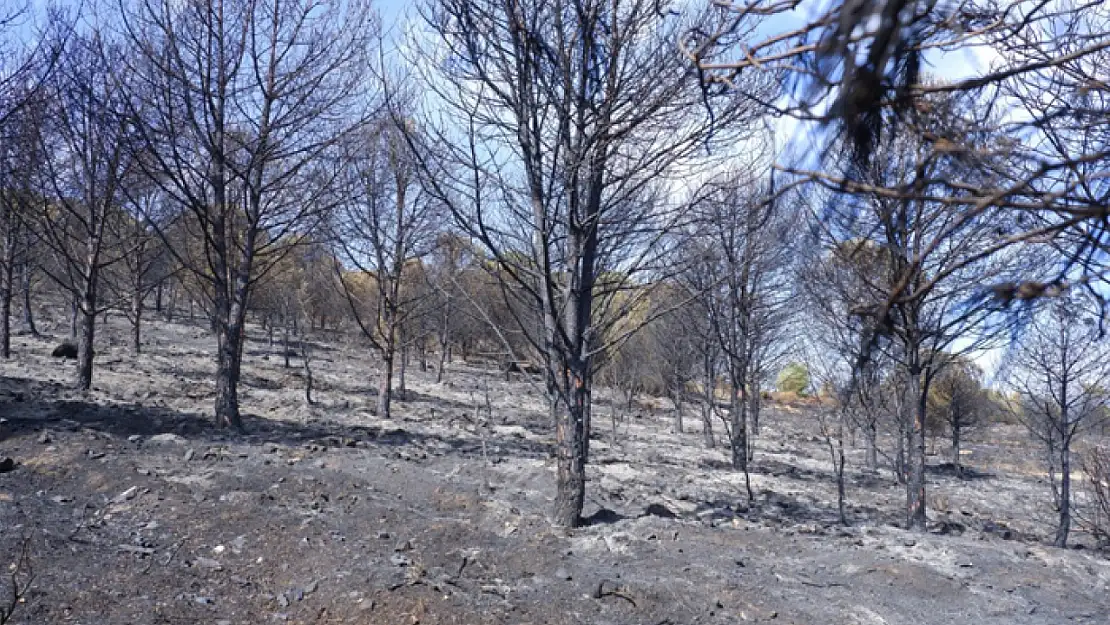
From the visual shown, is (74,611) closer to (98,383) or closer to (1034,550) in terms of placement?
(1034,550)

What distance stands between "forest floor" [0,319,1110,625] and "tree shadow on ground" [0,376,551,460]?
0.18 feet

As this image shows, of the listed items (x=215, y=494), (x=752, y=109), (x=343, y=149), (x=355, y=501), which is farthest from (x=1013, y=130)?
(x=343, y=149)

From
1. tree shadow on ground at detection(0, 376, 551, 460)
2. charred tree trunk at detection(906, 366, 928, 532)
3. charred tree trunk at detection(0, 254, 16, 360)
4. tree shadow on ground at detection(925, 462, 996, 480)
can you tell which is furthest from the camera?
tree shadow on ground at detection(925, 462, 996, 480)

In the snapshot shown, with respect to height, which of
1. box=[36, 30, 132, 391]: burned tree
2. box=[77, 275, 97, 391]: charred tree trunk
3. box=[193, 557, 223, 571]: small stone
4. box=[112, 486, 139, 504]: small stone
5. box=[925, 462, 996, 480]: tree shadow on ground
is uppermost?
box=[36, 30, 132, 391]: burned tree

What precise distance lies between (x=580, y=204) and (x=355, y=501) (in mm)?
3297

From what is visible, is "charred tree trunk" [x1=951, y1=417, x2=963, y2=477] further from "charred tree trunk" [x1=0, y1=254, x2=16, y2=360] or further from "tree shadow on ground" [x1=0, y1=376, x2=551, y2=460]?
"charred tree trunk" [x1=0, y1=254, x2=16, y2=360]

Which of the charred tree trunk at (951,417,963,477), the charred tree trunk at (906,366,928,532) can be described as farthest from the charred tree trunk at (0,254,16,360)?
the charred tree trunk at (951,417,963,477)

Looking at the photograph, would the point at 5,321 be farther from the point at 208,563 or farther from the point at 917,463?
the point at 917,463

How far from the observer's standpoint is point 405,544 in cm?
579

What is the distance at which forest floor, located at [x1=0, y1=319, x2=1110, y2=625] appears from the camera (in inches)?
191

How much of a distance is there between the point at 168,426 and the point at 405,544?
4817 millimetres

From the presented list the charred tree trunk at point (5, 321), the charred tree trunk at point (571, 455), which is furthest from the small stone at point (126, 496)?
the charred tree trunk at point (5, 321)

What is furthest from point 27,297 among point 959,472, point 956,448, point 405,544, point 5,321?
point 956,448

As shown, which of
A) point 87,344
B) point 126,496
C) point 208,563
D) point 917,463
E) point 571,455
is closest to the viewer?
point 208,563
